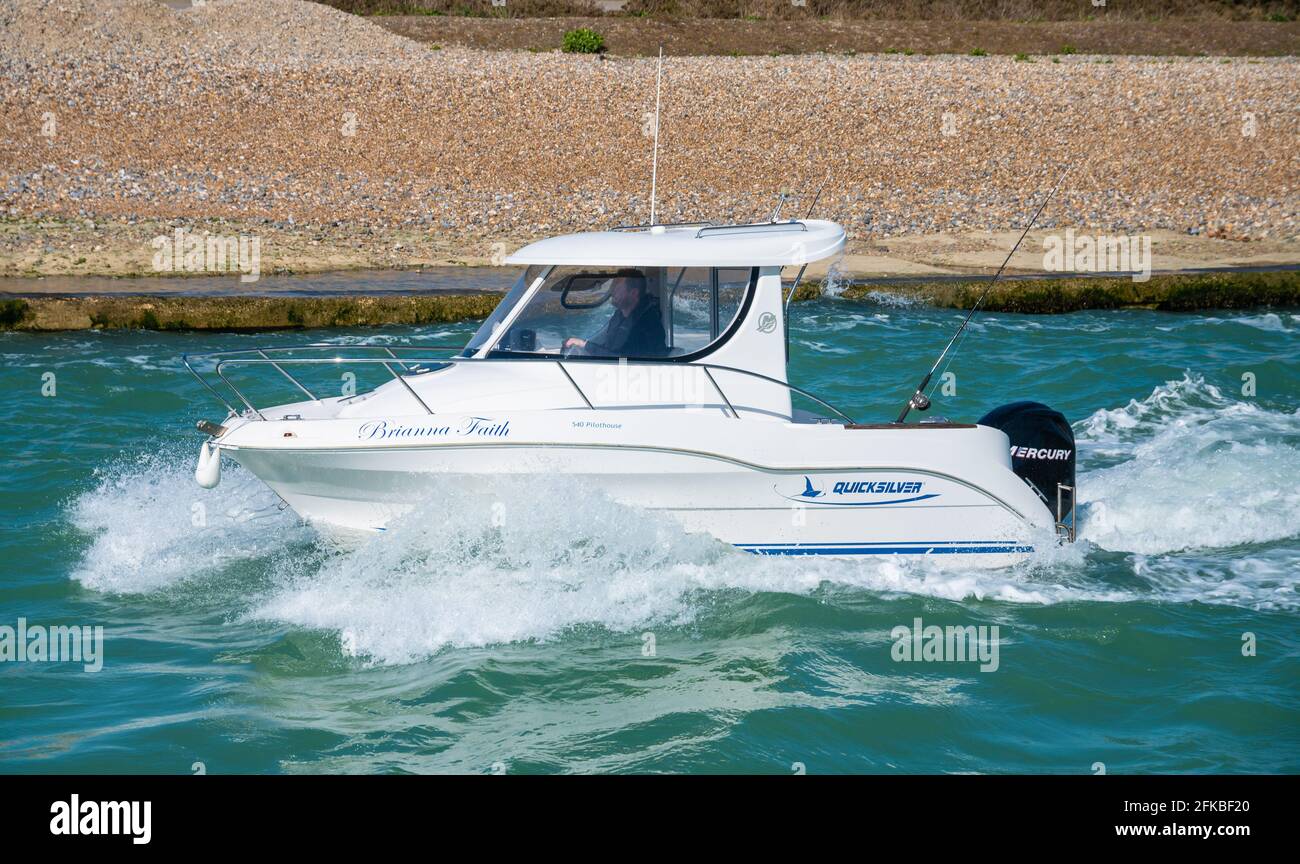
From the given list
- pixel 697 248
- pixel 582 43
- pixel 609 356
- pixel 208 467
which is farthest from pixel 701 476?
pixel 582 43

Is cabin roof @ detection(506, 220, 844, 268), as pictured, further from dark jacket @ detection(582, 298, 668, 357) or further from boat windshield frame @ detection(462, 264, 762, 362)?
dark jacket @ detection(582, 298, 668, 357)

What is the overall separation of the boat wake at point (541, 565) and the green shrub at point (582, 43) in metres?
23.2

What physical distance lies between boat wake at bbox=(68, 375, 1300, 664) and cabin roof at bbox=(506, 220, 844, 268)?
4.69 feet

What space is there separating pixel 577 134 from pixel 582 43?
21.9 feet

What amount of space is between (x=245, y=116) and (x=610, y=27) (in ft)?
35.8

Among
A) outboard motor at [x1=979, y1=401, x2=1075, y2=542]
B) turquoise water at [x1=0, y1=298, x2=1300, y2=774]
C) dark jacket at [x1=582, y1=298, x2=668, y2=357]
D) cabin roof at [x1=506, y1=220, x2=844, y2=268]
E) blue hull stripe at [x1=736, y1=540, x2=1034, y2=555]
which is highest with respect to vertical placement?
cabin roof at [x1=506, y1=220, x2=844, y2=268]

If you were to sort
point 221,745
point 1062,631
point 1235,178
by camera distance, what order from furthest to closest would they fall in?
point 1235,178 → point 1062,631 → point 221,745

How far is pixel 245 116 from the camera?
2500 cm

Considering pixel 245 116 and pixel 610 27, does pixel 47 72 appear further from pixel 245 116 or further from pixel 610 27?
pixel 610 27

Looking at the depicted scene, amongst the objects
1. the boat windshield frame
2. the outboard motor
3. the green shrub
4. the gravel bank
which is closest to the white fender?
the boat windshield frame

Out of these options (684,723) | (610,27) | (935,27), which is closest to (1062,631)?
(684,723)

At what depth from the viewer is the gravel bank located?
69.8 feet

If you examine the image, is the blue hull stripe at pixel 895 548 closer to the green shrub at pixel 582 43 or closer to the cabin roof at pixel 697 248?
the cabin roof at pixel 697 248

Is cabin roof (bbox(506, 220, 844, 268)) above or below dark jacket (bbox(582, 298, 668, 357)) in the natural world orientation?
above
